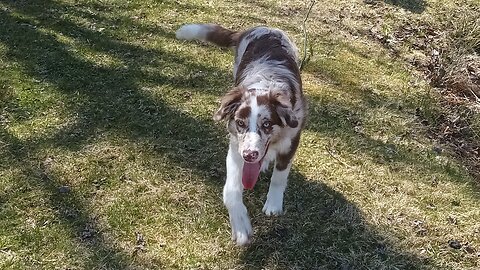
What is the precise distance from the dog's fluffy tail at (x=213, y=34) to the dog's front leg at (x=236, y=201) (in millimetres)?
1299

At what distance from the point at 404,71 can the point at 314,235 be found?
2603 mm

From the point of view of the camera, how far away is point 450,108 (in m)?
5.00

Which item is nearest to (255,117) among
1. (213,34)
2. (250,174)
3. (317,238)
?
(250,174)

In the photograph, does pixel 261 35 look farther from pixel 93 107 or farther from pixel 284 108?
pixel 93 107

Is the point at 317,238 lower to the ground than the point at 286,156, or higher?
lower

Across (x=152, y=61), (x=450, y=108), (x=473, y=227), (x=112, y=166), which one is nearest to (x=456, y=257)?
(x=473, y=227)

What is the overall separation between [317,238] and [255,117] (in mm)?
970

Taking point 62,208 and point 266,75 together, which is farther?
point 62,208

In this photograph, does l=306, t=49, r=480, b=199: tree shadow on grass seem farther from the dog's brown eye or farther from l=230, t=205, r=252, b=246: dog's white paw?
the dog's brown eye

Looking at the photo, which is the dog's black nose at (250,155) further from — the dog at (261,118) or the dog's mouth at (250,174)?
the dog's mouth at (250,174)

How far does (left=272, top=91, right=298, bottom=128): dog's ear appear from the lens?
9.77ft

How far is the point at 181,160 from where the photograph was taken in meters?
3.98

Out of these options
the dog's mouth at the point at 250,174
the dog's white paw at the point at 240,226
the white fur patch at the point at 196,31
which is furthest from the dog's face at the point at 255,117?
the white fur patch at the point at 196,31

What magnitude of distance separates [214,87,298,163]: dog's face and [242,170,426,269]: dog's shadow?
2.19ft
